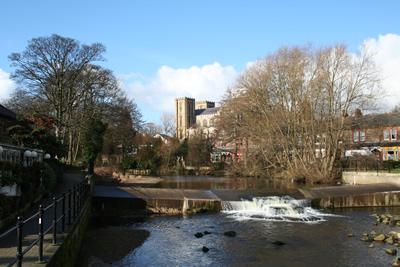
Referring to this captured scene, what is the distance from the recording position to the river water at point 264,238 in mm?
14242

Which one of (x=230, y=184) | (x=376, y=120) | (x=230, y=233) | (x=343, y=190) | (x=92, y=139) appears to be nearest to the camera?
(x=230, y=233)

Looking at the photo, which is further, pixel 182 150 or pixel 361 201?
pixel 182 150

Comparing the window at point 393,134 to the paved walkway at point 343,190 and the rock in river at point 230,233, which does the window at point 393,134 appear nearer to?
the paved walkway at point 343,190

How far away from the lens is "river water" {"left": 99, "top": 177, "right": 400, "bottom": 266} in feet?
46.7

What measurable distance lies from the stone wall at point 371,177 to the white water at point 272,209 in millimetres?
11008

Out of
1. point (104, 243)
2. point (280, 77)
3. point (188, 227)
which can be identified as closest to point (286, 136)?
point (280, 77)

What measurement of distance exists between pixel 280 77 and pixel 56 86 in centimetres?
2262

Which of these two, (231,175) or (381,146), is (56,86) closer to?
(231,175)

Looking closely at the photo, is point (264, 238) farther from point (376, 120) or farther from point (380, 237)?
point (376, 120)

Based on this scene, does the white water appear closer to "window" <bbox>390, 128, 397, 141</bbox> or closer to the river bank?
the river bank

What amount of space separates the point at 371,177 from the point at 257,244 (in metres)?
23.2

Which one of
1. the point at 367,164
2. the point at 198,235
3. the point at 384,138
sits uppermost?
the point at 384,138

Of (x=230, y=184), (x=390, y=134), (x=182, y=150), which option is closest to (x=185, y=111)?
(x=182, y=150)

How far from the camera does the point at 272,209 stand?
943 inches
